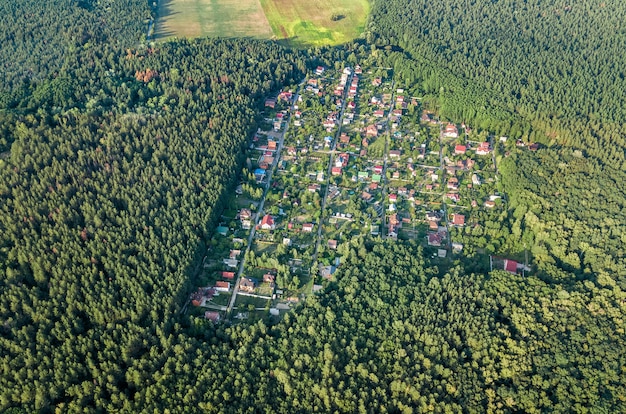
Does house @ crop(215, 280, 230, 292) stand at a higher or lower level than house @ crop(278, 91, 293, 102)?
lower

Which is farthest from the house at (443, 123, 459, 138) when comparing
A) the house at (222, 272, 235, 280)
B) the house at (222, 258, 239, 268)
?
the house at (222, 272, 235, 280)

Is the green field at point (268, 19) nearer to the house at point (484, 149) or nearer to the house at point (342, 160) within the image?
the house at point (342, 160)

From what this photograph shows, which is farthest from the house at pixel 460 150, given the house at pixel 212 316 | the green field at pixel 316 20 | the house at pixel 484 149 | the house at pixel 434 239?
the house at pixel 212 316

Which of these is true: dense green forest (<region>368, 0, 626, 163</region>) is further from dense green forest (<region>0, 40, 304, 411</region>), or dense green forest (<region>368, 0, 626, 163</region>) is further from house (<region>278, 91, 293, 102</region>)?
dense green forest (<region>0, 40, 304, 411</region>)

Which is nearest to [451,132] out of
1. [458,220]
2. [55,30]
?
[458,220]

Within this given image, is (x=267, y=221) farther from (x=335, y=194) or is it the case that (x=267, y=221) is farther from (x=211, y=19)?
(x=211, y=19)
